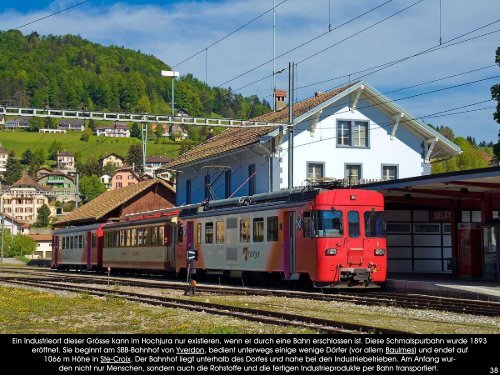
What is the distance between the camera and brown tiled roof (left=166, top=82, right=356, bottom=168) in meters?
41.9

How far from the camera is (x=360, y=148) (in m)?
43.3

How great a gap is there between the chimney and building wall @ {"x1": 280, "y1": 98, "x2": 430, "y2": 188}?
8.32m

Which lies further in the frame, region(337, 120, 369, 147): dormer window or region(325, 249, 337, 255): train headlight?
region(337, 120, 369, 147): dormer window

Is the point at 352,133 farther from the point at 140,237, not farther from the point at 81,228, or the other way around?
the point at 81,228

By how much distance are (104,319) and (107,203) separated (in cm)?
4205

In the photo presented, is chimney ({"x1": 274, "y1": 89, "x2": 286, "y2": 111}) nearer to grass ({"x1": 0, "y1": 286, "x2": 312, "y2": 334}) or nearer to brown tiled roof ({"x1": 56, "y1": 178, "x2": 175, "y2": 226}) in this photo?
brown tiled roof ({"x1": 56, "y1": 178, "x2": 175, "y2": 226})

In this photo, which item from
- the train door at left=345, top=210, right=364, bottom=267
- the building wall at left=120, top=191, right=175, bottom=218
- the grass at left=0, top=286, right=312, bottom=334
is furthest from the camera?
the building wall at left=120, top=191, right=175, bottom=218

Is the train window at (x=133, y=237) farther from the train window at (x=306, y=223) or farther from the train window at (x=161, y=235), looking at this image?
the train window at (x=306, y=223)

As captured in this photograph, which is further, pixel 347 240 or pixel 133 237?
pixel 133 237

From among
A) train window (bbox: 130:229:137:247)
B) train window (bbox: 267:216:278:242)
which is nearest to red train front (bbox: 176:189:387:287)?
train window (bbox: 267:216:278:242)

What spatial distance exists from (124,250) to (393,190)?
16.4 m

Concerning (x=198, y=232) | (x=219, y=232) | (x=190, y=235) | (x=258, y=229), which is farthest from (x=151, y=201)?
(x=258, y=229)
